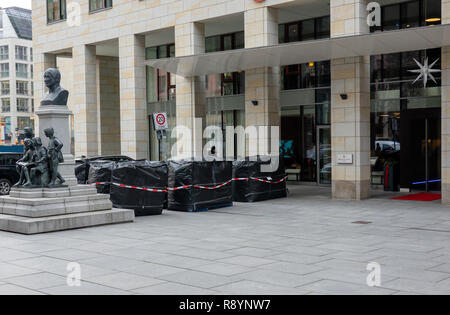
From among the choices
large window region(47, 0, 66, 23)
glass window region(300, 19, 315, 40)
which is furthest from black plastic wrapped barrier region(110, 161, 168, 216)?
large window region(47, 0, 66, 23)

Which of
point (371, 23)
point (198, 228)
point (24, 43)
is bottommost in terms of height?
point (198, 228)

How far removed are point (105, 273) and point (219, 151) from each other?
63.9 ft

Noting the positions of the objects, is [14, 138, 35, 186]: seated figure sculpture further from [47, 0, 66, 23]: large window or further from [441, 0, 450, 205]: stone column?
[47, 0, 66, 23]: large window

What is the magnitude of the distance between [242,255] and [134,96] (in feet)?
58.8

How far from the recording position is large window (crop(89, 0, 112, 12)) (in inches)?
1097

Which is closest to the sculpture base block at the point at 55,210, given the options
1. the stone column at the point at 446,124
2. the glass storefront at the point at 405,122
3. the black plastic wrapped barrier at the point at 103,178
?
the black plastic wrapped barrier at the point at 103,178

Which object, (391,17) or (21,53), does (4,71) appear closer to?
(21,53)

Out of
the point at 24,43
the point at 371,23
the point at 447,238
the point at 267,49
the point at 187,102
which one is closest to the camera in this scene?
the point at 447,238

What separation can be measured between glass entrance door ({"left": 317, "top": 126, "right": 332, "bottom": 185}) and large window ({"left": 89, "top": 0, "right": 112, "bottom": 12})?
40.8 feet

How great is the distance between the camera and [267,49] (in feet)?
57.4

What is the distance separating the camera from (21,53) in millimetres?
96125

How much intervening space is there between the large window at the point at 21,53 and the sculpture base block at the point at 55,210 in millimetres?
89253

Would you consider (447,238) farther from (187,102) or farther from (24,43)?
(24,43)
